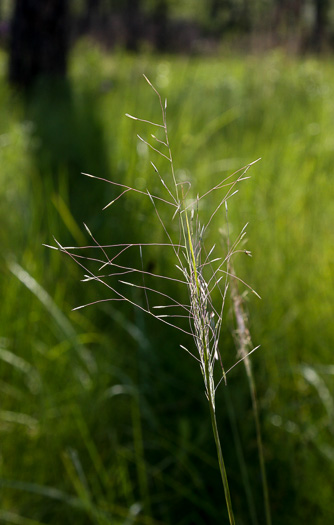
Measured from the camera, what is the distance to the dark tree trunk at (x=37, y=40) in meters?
5.21

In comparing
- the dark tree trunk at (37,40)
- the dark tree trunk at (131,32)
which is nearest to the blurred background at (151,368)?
the dark tree trunk at (37,40)

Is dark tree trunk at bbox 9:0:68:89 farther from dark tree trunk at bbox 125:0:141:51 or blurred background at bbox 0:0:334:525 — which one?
blurred background at bbox 0:0:334:525

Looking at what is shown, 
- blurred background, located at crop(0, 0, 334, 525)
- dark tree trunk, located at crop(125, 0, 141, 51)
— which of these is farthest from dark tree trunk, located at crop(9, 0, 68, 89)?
blurred background, located at crop(0, 0, 334, 525)

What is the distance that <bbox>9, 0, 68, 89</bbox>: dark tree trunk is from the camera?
521 centimetres

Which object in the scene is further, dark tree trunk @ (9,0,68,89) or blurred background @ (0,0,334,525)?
dark tree trunk @ (9,0,68,89)

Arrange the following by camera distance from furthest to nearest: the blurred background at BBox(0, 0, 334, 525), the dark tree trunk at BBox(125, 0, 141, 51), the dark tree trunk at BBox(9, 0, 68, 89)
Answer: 1. the dark tree trunk at BBox(125, 0, 141, 51)
2. the dark tree trunk at BBox(9, 0, 68, 89)
3. the blurred background at BBox(0, 0, 334, 525)

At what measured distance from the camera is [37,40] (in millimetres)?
5395

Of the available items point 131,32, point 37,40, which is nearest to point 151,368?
point 37,40

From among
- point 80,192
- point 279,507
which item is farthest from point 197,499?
point 80,192

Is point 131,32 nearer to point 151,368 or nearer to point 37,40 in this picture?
point 37,40

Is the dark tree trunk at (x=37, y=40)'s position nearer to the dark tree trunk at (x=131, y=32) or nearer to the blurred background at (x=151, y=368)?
the dark tree trunk at (x=131, y=32)

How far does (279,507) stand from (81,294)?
2.64ft

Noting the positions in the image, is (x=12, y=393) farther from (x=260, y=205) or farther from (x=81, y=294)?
(x=260, y=205)

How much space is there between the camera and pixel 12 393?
57.7 inches
